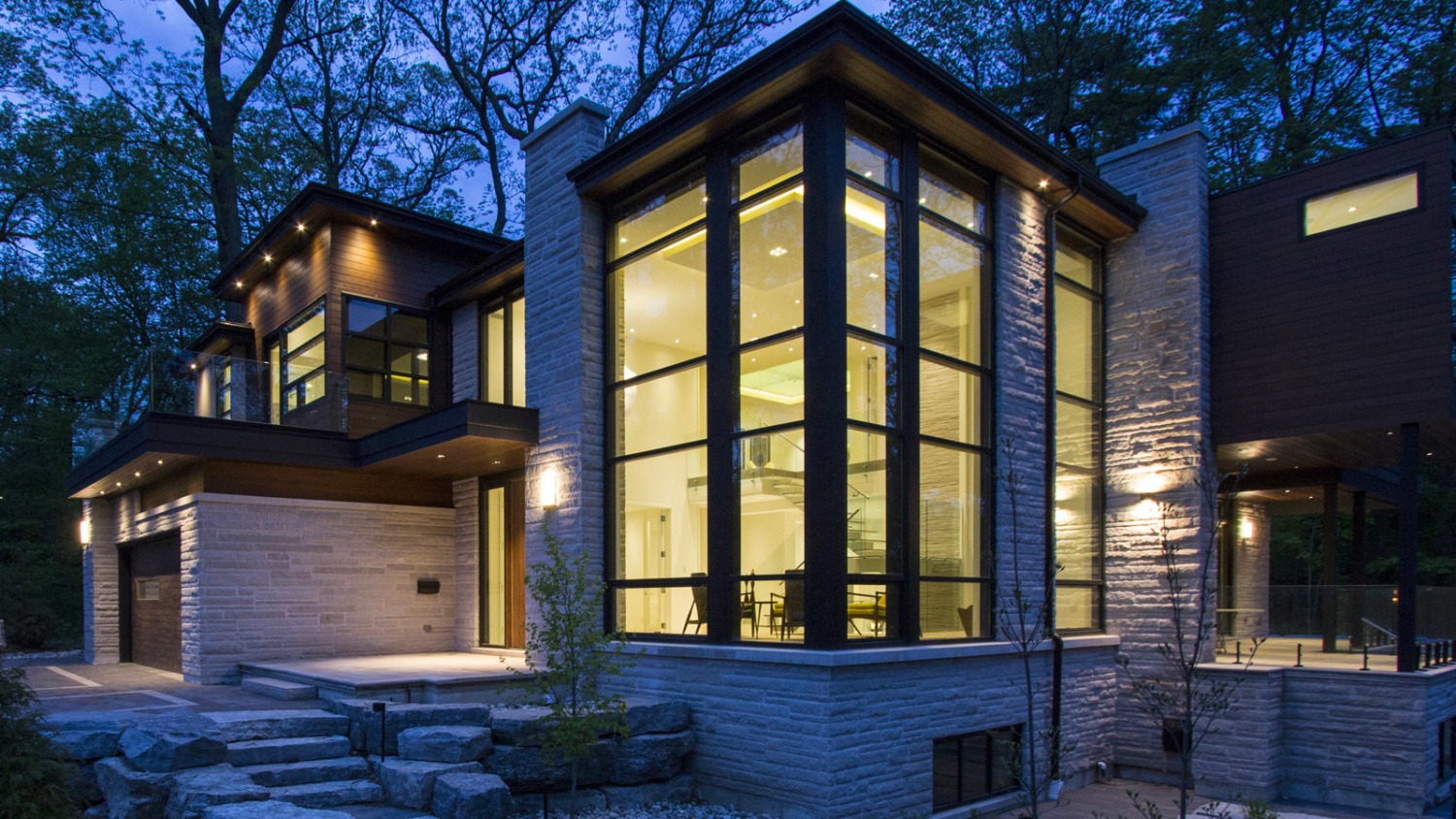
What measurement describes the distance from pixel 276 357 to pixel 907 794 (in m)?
12.1

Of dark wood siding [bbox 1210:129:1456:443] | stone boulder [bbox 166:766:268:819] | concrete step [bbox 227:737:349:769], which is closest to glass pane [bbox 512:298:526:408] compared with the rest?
concrete step [bbox 227:737:349:769]

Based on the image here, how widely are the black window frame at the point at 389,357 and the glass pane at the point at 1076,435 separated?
8.62 m

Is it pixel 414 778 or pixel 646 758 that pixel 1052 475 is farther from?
pixel 414 778

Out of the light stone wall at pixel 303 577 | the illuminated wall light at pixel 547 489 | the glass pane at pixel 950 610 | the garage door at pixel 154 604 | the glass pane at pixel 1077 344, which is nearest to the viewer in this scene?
the glass pane at pixel 950 610

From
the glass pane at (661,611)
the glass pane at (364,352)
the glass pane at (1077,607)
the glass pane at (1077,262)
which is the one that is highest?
the glass pane at (1077,262)

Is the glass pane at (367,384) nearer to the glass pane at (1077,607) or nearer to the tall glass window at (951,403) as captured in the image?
the tall glass window at (951,403)

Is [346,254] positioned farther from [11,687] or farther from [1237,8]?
[1237,8]

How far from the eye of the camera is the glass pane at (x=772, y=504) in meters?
7.10

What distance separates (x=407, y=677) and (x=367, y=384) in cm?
534

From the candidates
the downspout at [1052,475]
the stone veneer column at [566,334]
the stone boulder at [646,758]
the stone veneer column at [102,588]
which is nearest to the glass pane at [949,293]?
the downspout at [1052,475]

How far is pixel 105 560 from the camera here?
1420 centimetres

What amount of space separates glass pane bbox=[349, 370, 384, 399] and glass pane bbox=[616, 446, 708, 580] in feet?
17.5

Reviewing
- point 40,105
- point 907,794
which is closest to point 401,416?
point 907,794

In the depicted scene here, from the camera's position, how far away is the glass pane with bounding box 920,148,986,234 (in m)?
8.23
